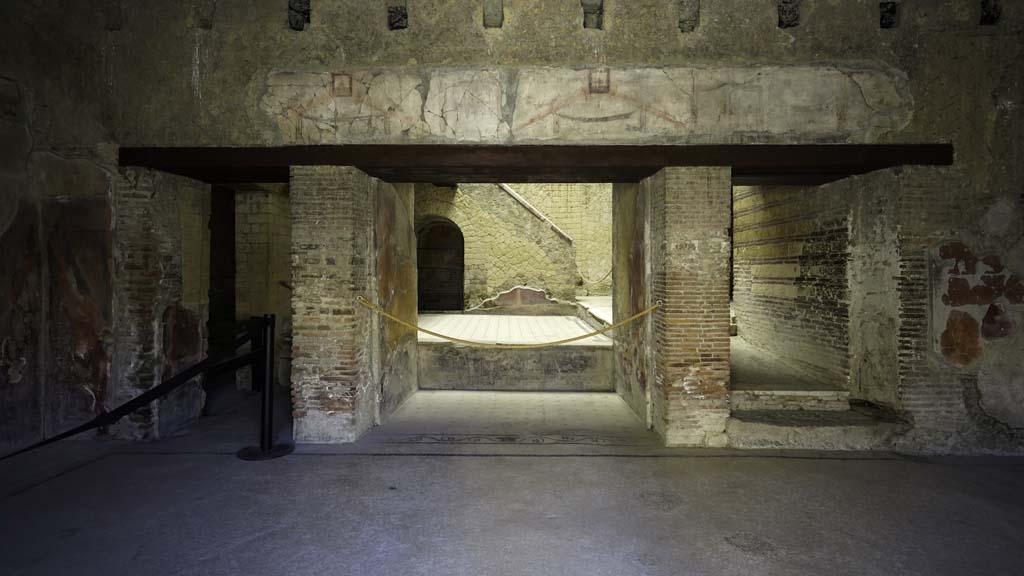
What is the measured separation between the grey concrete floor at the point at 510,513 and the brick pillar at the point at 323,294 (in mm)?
526

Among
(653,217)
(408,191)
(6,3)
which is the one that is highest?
(6,3)

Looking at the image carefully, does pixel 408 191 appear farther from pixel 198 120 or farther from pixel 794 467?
pixel 794 467

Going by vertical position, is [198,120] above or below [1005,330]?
above

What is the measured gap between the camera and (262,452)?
497 centimetres

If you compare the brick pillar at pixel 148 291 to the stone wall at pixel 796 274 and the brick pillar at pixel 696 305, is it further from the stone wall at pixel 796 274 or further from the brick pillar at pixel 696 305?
the stone wall at pixel 796 274

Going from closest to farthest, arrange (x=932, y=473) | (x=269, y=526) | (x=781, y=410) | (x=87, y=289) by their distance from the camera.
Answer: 1. (x=269, y=526)
2. (x=932, y=473)
3. (x=87, y=289)
4. (x=781, y=410)

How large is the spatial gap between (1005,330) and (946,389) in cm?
79

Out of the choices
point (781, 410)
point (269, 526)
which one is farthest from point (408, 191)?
point (781, 410)

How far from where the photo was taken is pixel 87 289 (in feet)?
17.4

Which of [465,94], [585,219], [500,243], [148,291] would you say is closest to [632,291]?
[465,94]

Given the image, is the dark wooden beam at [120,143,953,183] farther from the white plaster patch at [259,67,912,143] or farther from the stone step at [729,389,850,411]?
the stone step at [729,389,850,411]

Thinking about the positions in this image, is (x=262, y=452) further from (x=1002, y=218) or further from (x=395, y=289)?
(x=1002, y=218)

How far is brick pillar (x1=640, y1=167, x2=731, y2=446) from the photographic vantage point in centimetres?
518

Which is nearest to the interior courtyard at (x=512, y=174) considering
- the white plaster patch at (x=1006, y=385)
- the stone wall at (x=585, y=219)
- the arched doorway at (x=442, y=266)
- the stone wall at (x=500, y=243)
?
the white plaster patch at (x=1006, y=385)
